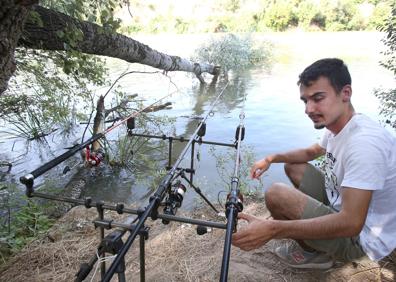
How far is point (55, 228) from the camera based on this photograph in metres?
3.18

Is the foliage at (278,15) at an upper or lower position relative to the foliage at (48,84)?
upper

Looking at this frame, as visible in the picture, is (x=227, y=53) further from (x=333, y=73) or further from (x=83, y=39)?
(x=333, y=73)

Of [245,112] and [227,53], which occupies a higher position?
[227,53]

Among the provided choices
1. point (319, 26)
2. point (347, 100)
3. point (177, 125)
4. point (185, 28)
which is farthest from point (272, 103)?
point (319, 26)

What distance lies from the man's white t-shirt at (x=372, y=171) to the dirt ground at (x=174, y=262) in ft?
1.42

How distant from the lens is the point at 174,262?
255cm

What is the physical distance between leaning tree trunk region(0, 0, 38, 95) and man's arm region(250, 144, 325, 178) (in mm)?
2011

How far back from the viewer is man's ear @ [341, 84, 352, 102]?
206 centimetres

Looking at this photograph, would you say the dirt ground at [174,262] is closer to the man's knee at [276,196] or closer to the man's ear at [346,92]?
the man's knee at [276,196]

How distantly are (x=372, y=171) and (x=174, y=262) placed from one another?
1.65 m

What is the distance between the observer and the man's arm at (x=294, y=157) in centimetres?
274

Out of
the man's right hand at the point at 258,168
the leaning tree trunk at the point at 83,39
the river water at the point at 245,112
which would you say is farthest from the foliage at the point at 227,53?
the man's right hand at the point at 258,168

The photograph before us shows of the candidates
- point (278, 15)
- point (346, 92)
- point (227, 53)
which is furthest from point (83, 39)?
point (278, 15)

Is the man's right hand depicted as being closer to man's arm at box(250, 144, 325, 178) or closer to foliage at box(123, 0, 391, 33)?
man's arm at box(250, 144, 325, 178)
